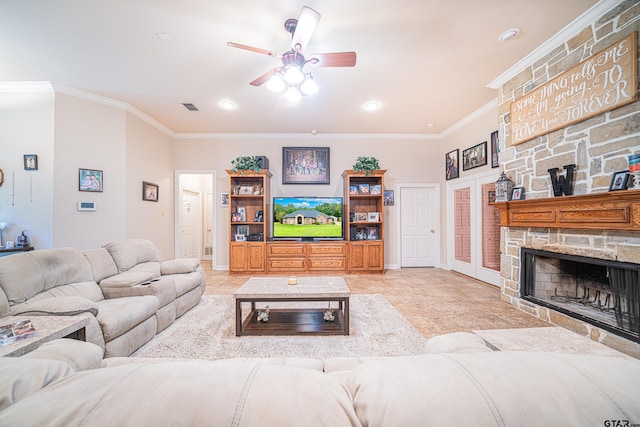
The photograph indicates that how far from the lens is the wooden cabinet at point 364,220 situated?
5.03 m

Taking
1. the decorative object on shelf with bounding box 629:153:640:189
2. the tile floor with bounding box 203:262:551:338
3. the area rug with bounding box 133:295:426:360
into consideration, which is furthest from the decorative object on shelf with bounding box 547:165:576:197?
the area rug with bounding box 133:295:426:360

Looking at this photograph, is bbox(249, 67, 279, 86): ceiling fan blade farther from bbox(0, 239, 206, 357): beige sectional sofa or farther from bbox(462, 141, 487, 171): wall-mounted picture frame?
bbox(462, 141, 487, 171): wall-mounted picture frame

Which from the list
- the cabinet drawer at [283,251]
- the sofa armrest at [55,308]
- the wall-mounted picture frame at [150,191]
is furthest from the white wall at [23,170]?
the cabinet drawer at [283,251]

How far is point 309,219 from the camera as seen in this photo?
5137 millimetres

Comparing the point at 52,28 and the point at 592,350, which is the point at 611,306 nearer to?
the point at 592,350

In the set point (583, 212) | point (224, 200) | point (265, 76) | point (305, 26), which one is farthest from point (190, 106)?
point (583, 212)

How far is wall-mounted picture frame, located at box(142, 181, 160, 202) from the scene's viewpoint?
4461mm

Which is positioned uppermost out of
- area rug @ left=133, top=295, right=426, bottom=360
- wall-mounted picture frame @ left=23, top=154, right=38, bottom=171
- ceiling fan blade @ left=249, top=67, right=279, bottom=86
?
ceiling fan blade @ left=249, top=67, right=279, bottom=86

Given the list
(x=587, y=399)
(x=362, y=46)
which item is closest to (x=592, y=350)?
(x=587, y=399)

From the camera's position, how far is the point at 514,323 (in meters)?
2.66

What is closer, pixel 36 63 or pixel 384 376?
pixel 384 376

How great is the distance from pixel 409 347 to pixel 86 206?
4.75 meters

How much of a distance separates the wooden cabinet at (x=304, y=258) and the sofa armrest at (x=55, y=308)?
3.25 m

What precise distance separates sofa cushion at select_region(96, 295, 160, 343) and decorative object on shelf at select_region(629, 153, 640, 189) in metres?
4.24
